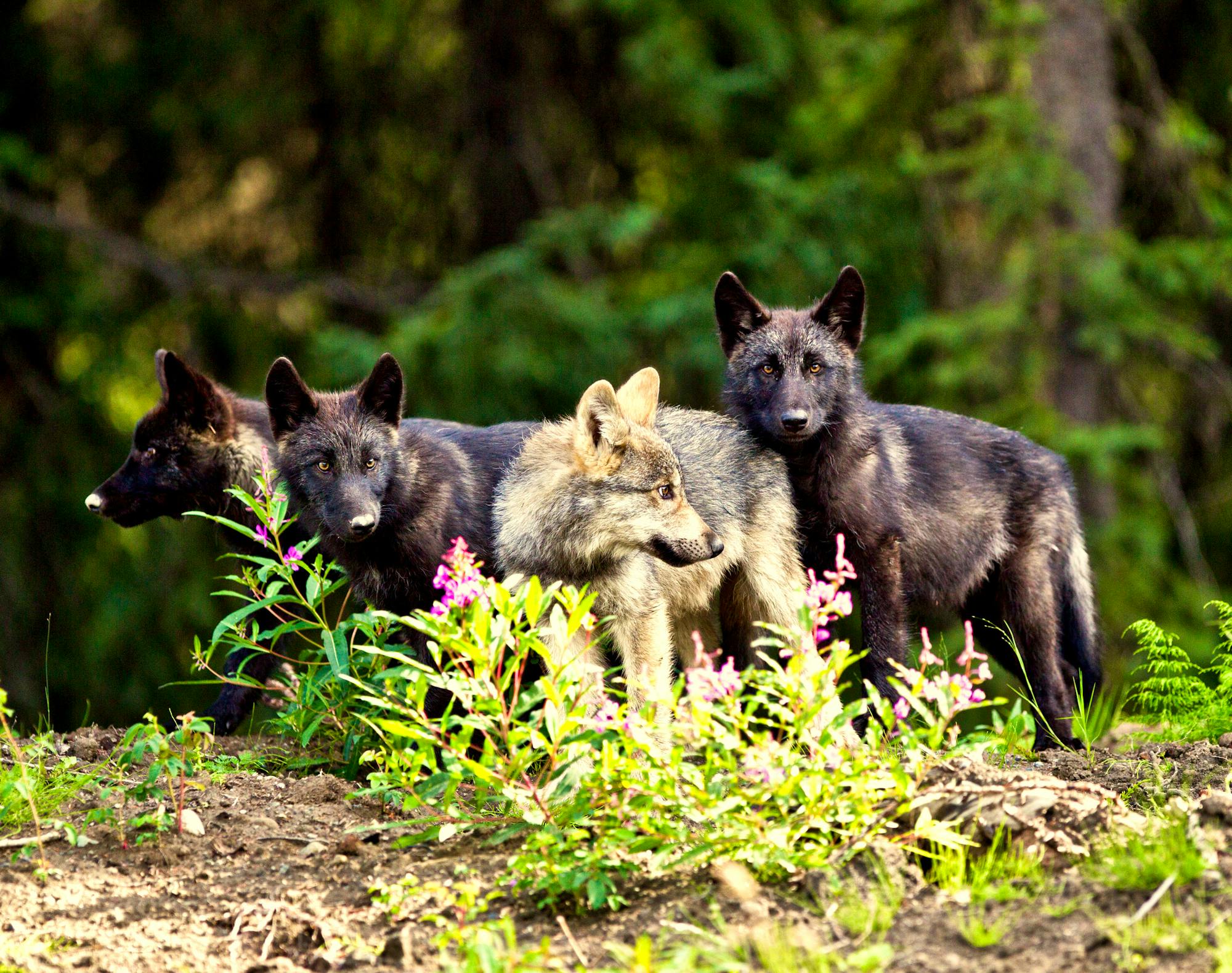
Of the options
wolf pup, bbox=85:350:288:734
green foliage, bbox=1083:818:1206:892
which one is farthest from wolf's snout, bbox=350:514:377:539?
green foliage, bbox=1083:818:1206:892

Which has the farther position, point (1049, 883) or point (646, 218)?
point (646, 218)

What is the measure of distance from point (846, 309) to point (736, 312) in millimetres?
491

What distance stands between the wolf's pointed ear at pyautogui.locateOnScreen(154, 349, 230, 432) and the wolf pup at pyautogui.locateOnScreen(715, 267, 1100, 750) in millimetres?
2507

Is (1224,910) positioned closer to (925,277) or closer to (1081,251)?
(1081,251)

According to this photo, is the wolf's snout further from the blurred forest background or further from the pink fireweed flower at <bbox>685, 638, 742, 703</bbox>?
the blurred forest background

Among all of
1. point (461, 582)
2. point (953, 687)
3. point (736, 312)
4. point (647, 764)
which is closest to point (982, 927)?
point (953, 687)

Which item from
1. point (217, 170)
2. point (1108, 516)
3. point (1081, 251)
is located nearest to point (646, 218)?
point (1081, 251)

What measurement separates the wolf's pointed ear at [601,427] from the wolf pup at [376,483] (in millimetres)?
650

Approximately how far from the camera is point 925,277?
1141cm

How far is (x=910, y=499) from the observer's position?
19.5ft

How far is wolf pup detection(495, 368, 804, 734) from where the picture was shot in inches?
211

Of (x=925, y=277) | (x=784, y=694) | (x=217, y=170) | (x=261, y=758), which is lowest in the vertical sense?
(x=261, y=758)

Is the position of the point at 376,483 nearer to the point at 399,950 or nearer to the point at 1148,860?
the point at 399,950

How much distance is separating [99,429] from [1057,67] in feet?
29.0
